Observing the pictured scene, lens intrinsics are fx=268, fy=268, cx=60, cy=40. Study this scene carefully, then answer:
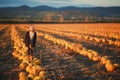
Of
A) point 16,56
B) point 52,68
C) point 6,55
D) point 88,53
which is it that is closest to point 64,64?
point 52,68

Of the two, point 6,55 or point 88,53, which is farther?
point 6,55

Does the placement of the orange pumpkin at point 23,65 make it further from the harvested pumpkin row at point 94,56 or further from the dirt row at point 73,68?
the harvested pumpkin row at point 94,56

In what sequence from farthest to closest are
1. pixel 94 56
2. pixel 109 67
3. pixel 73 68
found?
pixel 94 56 → pixel 73 68 → pixel 109 67

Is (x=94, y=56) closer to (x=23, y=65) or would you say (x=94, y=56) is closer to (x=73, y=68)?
(x=73, y=68)

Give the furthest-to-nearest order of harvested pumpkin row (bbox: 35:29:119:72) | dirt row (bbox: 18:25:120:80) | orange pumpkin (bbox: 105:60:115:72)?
harvested pumpkin row (bbox: 35:29:119:72) → orange pumpkin (bbox: 105:60:115:72) → dirt row (bbox: 18:25:120:80)

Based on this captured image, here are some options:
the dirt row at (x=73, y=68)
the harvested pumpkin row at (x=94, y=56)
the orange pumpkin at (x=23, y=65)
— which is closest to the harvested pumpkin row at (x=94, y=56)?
the harvested pumpkin row at (x=94, y=56)

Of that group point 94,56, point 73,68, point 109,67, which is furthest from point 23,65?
point 94,56

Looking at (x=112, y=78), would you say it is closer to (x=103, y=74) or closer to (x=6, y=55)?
(x=103, y=74)

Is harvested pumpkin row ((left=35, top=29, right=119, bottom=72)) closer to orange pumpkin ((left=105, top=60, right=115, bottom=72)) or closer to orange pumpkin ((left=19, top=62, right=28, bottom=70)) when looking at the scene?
orange pumpkin ((left=105, top=60, right=115, bottom=72))

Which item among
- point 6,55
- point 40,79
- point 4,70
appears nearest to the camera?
point 40,79

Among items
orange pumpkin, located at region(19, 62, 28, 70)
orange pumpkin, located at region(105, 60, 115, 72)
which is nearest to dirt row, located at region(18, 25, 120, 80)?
orange pumpkin, located at region(105, 60, 115, 72)

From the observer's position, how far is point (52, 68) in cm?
1116

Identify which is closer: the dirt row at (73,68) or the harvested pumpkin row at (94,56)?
the dirt row at (73,68)

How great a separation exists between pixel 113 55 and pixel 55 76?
5.69m
